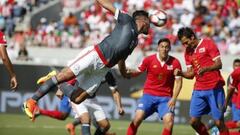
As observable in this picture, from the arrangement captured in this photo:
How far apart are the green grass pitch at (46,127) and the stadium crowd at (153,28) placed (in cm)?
549

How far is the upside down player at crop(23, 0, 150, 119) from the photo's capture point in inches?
505

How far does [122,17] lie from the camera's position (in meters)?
13.1

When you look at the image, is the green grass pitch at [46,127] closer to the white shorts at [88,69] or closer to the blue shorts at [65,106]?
the blue shorts at [65,106]

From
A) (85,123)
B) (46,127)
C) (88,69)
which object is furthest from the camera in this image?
(46,127)

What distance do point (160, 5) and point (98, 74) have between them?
55.0 ft

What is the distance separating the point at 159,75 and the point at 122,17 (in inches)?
114

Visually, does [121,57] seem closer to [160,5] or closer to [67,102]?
[67,102]

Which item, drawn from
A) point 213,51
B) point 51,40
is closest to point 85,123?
point 213,51

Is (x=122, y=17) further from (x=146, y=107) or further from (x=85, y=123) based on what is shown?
(x=146, y=107)

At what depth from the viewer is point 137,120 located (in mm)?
15242

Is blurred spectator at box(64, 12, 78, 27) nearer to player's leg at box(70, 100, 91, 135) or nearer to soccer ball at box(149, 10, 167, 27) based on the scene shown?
player's leg at box(70, 100, 91, 135)

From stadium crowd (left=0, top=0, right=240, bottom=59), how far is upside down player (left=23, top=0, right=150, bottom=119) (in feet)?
44.4

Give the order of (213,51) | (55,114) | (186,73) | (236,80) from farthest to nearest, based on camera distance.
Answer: (55,114), (236,80), (186,73), (213,51)

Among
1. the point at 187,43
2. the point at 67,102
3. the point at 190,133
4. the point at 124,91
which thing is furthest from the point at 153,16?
the point at 124,91
